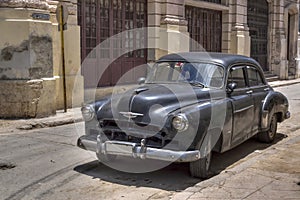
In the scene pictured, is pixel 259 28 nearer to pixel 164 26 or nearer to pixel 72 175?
pixel 164 26

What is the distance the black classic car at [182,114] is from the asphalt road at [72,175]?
35cm

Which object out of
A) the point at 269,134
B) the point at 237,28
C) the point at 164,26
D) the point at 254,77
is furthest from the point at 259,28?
the point at 254,77

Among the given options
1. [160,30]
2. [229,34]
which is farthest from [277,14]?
[160,30]

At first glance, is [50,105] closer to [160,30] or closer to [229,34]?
[160,30]

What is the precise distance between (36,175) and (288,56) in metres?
22.6

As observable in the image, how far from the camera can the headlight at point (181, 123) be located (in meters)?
5.27

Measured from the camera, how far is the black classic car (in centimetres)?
534

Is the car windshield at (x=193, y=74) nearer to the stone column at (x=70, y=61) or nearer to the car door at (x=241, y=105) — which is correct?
the car door at (x=241, y=105)

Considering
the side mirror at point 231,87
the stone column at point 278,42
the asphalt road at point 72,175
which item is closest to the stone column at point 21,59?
the asphalt road at point 72,175

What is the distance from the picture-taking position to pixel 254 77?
7.63 metres

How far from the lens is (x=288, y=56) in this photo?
2580cm

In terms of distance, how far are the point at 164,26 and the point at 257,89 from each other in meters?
8.29

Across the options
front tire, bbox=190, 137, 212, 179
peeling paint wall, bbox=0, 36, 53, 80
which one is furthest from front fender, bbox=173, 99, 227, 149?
peeling paint wall, bbox=0, 36, 53, 80

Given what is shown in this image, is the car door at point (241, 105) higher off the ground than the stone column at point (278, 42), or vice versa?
the stone column at point (278, 42)
